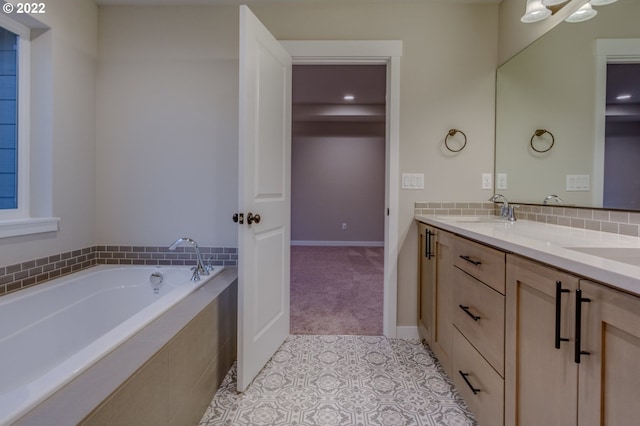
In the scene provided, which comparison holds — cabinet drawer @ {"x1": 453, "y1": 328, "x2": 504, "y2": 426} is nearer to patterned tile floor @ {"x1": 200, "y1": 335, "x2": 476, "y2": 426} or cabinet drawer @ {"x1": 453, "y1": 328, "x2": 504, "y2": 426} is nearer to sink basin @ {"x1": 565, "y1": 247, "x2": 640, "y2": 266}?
patterned tile floor @ {"x1": 200, "y1": 335, "x2": 476, "y2": 426}

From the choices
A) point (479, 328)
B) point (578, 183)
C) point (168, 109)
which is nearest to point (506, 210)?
point (578, 183)

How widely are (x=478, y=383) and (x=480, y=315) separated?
29cm

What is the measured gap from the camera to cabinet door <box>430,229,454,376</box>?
168 centimetres

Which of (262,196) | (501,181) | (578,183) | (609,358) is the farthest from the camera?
(501,181)

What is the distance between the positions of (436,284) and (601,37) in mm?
1417

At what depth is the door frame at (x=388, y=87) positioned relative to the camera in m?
2.24

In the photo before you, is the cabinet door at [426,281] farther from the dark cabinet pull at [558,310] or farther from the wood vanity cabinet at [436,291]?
the dark cabinet pull at [558,310]

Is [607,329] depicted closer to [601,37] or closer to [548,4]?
[601,37]

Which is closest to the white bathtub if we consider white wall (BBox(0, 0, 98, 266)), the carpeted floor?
white wall (BBox(0, 0, 98, 266))

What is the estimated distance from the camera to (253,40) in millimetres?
1688

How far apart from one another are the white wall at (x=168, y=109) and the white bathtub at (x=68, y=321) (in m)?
0.49

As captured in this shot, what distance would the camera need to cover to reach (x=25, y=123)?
186 centimetres

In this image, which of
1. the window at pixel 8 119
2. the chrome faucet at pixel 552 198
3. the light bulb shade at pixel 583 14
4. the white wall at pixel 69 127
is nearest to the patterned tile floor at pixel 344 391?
the chrome faucet at pixel 552 198

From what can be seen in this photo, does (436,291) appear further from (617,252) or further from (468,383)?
(617,252)
